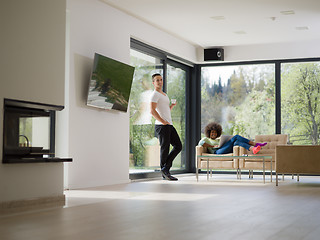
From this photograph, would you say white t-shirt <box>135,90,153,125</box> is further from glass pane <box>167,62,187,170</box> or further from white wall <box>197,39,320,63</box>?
white wall <box>197,39,320,63</box>

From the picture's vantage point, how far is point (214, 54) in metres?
11.2

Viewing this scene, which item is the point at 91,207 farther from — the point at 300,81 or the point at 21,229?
the point at 300,81

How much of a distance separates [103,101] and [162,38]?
2.72 metres

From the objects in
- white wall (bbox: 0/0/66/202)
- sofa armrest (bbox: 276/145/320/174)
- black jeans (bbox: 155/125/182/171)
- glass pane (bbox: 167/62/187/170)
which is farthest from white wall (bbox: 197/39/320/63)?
white wall (bbox: 0/0/66/202)

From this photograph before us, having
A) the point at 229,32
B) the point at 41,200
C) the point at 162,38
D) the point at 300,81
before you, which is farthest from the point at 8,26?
the point at 300,81

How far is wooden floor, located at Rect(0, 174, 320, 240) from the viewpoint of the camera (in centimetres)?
287

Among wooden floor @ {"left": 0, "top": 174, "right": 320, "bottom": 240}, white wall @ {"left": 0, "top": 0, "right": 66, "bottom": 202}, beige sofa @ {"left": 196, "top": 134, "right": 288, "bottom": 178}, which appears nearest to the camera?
wooden floor @ {"left": 0, "top": 174, "right": 320, "bottom": 240}

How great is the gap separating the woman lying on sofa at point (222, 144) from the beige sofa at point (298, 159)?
1311 millimetres

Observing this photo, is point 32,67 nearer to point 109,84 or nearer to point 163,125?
point 109,84

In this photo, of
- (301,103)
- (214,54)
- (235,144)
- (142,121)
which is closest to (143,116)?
(142,121)

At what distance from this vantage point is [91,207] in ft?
14.2

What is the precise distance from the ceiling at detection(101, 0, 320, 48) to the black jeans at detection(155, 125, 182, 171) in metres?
1.84

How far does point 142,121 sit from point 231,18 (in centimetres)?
→ 228

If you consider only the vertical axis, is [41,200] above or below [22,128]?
below
